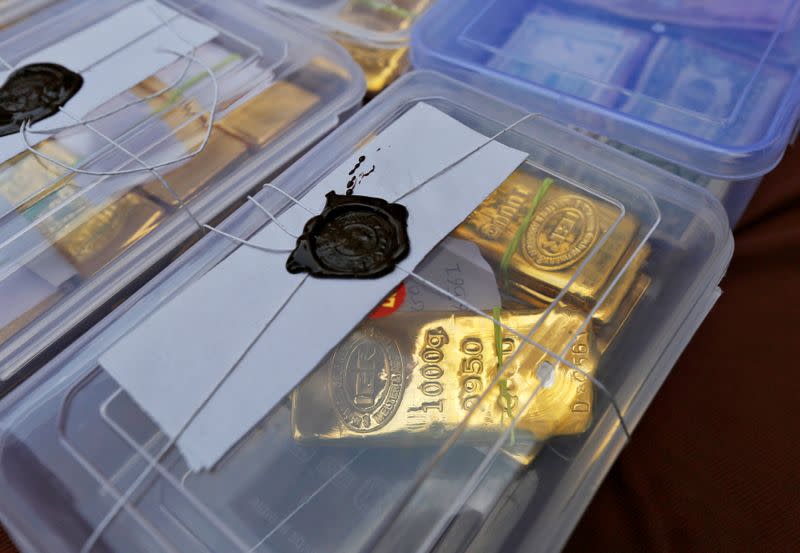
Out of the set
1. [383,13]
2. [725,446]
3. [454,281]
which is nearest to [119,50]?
[383,13]

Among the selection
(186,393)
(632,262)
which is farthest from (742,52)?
(186,393)

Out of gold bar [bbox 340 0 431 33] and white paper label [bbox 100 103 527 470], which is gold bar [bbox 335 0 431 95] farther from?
white paper label [bbox 100 103 527 470]

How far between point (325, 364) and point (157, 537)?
15cm

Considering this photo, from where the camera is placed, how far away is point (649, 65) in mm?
661

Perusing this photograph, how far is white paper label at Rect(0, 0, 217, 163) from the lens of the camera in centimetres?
55

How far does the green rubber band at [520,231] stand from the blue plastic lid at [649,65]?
12cm

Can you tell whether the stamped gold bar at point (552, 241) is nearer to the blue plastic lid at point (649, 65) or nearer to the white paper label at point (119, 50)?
the blue plastic lid at point (649, 65)

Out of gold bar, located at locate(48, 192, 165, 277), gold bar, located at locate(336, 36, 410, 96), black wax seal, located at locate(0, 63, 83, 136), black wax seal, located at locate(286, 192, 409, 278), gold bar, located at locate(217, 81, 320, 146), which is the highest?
gold bar, located at locate(336, 36, 410, 96)

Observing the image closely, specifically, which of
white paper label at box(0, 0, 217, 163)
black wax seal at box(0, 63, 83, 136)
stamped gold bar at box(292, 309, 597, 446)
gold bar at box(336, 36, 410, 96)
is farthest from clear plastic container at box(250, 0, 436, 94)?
stamped gold bar at box(292, 309, 597, 446)

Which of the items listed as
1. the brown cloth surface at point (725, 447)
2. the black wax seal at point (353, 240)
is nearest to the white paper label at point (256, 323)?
the black wax seal at point (353, 240)

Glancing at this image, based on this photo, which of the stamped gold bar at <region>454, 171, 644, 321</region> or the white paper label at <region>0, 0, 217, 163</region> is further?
the white paper label at <region>0, 0, 217, 163</region>

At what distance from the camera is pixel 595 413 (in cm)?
40

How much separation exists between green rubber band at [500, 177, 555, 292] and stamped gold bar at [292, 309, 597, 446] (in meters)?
0.05

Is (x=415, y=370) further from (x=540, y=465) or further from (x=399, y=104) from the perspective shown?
(x=399, y=104)
